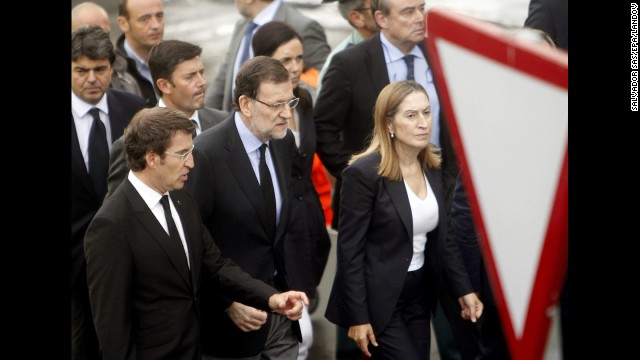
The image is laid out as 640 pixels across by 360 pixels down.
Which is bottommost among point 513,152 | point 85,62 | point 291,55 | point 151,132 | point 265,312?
point 265,312

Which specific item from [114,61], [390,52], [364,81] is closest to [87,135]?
[114,61]

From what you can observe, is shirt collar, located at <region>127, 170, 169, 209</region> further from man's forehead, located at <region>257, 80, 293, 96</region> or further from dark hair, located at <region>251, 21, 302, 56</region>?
dark hair, located at <region>251, 21, 302, 56</region>

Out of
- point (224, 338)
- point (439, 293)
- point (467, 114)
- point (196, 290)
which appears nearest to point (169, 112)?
point (196, 290)

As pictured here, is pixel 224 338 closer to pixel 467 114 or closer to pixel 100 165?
pixel 100 165

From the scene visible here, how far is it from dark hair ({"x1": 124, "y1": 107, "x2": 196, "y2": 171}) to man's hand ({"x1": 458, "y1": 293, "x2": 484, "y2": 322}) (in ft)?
6.18

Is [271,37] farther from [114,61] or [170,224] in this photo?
[170,224]

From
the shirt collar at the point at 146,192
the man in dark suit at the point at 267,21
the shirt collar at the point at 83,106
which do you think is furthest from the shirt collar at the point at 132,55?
the shirt collar at the point at 146,192

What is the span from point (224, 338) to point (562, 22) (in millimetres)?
3280

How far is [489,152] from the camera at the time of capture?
2.10 metres

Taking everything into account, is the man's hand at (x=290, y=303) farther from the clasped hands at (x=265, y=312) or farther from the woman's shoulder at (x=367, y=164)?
the woman's shoulder at (x=367, y=164)

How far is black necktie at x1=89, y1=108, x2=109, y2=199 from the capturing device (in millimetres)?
6285

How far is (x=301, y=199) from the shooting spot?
20.6 feet

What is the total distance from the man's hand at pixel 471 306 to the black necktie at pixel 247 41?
2793mm

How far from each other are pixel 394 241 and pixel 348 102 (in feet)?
5.98
